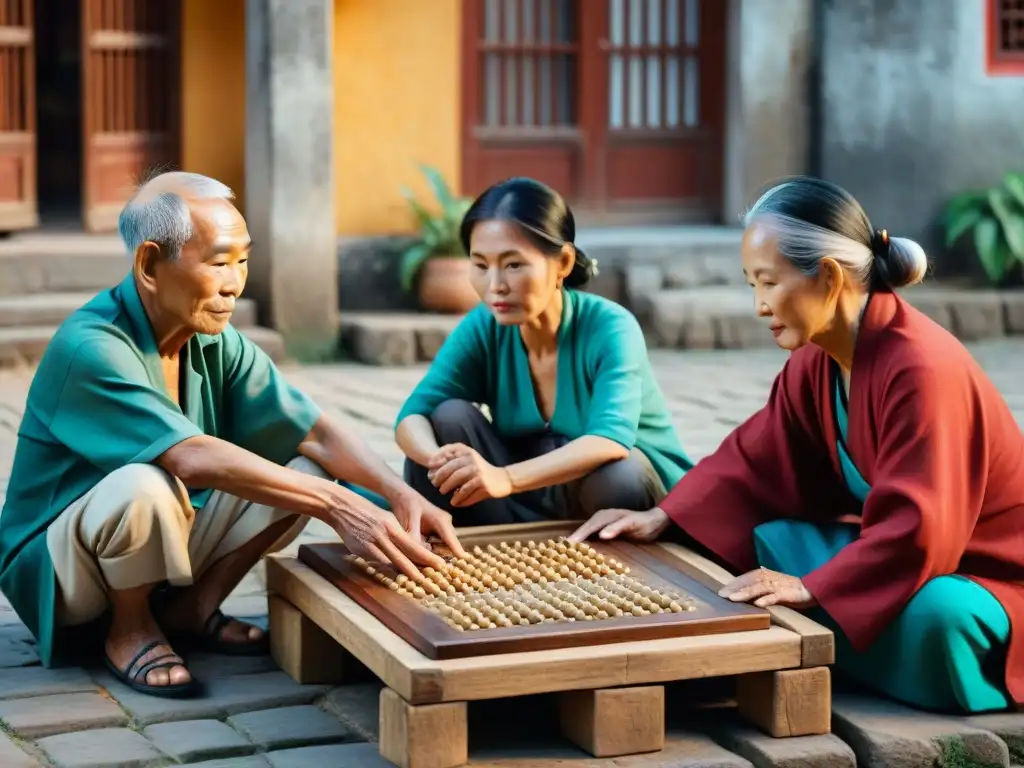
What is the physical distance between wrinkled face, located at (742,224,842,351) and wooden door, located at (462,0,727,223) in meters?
7.19

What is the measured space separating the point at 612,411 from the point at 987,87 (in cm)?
732

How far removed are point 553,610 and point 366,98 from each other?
23.7 ft

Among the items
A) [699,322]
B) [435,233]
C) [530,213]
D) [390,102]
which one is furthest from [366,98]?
[530,213]

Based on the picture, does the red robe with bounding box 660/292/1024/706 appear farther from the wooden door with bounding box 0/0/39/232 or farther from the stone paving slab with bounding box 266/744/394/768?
the wooden door with bounding box 0/0/39/232

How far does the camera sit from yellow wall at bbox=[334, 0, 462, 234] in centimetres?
1057

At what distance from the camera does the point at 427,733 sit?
11.5 feet

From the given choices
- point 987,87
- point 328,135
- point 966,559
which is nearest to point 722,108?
point 987,87

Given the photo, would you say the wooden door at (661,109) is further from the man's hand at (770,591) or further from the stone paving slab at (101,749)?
the stone paving slab at (101,749)

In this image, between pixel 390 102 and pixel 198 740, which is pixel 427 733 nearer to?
pixel 198 740


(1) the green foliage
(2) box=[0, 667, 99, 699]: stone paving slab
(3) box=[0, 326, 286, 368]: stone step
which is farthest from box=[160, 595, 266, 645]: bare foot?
(3) box=[0, 326, 286, 368]: stone step

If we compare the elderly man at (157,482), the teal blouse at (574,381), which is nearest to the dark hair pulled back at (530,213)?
the teal blouse at (574,381)

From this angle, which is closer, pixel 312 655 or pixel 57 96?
pixel 312 655

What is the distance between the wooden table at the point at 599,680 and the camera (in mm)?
3512

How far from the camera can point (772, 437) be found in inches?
173
